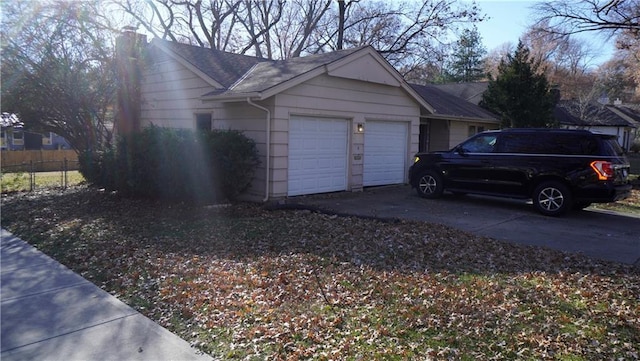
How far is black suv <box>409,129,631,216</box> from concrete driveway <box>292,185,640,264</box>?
463 mm

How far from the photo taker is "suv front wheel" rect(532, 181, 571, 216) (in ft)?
31.6

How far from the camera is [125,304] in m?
5.01

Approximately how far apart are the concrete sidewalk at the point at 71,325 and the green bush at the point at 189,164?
442 cm

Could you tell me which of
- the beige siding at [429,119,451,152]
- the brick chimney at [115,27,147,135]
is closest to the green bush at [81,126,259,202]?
the brick chimney at [115,27,147,135]

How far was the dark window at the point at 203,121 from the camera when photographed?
12.8m

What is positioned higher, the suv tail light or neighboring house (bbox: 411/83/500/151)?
neighboring house (bbox: 411/83/500/151)

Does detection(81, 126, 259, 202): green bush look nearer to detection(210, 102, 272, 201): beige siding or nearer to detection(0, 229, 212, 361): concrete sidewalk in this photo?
detection(210, 102, 272, 201): beige siding

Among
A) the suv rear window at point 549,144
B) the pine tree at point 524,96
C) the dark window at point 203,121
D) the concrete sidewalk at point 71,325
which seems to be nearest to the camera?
the concrete sidewalk at point 71,325

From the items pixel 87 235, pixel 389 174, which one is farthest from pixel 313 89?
pixel 87 235

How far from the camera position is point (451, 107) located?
19219 millimetres

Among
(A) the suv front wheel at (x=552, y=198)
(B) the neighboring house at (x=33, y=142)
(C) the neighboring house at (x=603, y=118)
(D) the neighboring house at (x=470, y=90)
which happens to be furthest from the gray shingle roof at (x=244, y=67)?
(B) the neighboring house at (x=33, y=142)

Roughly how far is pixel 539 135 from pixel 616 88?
2004 inches

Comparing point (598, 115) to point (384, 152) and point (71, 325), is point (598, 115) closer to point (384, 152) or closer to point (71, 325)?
point (384, 152)

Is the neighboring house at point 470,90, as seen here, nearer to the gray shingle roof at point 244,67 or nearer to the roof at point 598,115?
the roof at point 598,115
